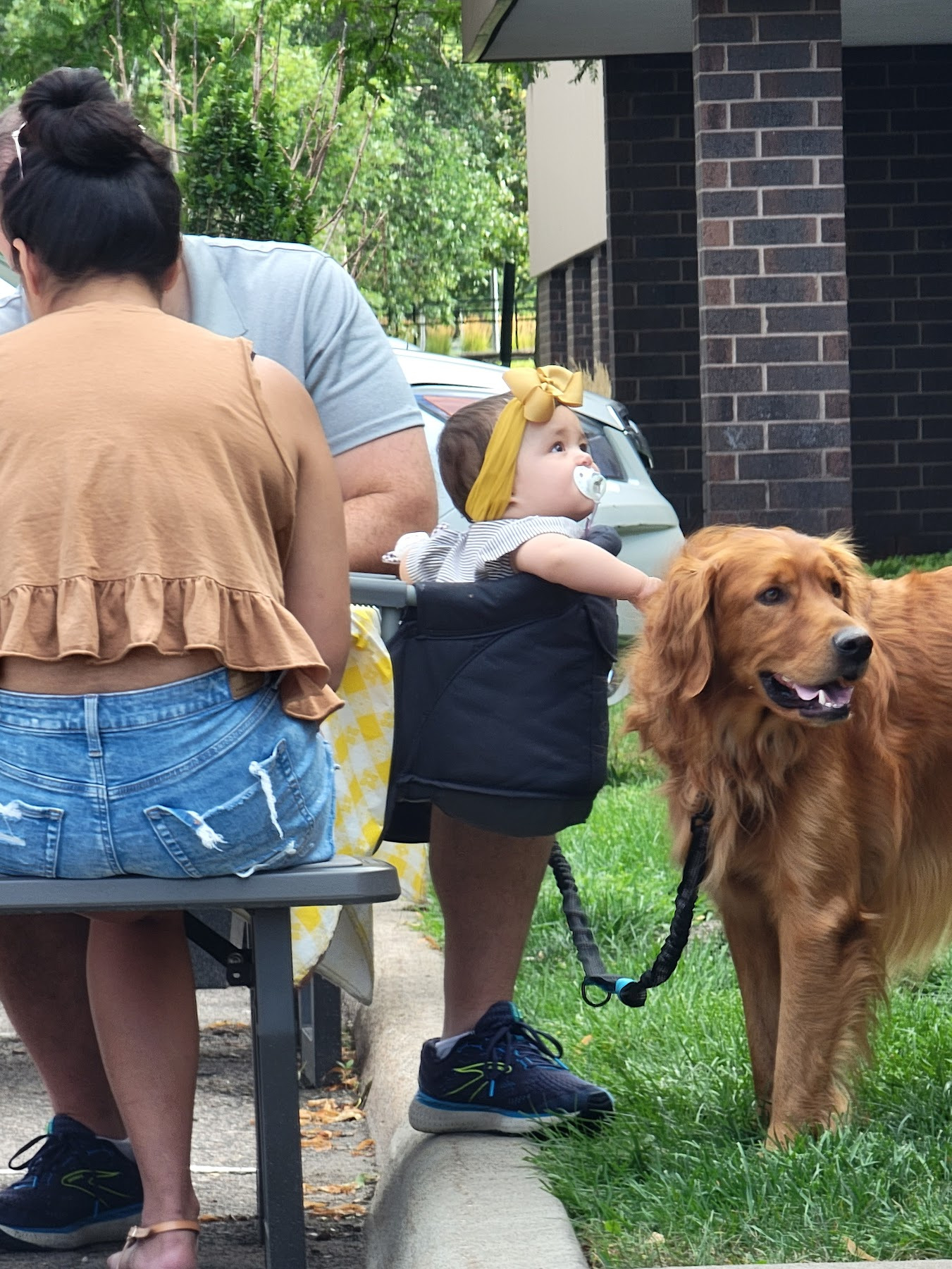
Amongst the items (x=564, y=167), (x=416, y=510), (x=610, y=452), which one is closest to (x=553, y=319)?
(x=564, y=167)

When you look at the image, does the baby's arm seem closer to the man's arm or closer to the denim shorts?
the man's arm

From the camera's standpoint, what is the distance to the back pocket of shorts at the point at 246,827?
229cm

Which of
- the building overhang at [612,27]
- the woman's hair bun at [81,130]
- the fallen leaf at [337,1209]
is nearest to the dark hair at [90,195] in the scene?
the woman's hair bun at [81,130]

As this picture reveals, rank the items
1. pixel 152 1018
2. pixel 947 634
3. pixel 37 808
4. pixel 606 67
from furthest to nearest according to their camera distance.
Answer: pixel 606 67
pixel 947 634
pixel 152 1018
pixel 37 808

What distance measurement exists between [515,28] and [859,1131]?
9038mm

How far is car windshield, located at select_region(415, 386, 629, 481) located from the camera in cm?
830

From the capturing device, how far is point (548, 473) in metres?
3.13

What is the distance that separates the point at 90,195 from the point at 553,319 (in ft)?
67.1

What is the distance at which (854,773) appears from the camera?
3061 millimetres

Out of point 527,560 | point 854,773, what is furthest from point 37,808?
point 854,773

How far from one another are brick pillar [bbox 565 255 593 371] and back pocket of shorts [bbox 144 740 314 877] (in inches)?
717

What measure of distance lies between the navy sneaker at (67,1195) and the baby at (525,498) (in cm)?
116

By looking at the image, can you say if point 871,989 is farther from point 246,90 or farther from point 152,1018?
point 246,90

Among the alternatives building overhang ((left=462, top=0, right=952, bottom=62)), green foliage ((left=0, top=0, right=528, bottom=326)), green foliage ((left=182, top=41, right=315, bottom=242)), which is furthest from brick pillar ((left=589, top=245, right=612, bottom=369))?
green foliage ((left=182, top=41, right=315, bottom=242))
